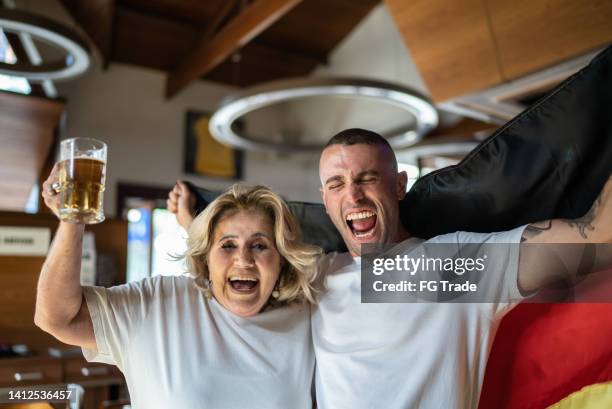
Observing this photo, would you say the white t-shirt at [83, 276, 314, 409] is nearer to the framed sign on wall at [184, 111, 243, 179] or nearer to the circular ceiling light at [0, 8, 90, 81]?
the circular ceiling light at [0, 8, 90, 81]

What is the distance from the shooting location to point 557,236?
1344mm

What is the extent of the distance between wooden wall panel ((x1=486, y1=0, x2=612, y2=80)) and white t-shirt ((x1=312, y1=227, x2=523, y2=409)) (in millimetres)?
2169

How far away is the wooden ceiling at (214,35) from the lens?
26.1 ft

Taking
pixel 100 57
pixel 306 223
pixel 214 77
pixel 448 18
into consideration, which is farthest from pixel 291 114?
pixel 306 223

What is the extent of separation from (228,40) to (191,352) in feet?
21.6

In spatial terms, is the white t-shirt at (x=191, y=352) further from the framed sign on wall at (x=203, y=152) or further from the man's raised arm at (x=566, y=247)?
the framed sign on wall at (x=203, y=152)

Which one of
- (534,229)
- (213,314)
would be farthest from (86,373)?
(534,229)

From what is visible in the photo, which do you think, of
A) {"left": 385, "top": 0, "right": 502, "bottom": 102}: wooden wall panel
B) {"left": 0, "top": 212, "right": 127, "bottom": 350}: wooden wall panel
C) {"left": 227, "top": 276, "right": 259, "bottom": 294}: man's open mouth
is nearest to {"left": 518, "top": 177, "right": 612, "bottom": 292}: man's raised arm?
{"left": 227, "top": 276, "right": 259, "bottom": 294}: man's open mouth

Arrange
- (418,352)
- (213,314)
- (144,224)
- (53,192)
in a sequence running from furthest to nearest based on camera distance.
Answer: (144,224), (213,314), (418,352), (53,192)

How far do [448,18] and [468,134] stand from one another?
3794 millimetres

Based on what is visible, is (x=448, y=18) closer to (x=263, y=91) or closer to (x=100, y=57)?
(x=263, y=91)

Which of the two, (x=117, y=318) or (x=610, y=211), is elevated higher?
(x=610, y=211)

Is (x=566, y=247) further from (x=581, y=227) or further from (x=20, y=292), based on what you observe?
(x=20, y=292)

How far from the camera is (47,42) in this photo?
4668 mm
